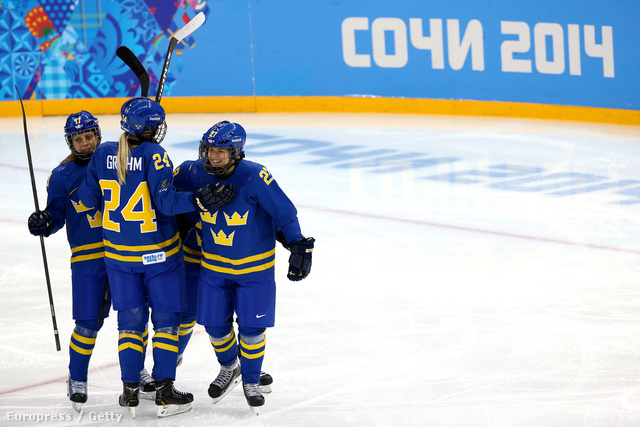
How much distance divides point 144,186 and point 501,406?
158 cm

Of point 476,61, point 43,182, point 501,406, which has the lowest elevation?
point 501,406

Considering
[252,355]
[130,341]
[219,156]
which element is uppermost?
[219,156]

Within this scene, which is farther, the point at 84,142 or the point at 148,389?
the point at 148,389

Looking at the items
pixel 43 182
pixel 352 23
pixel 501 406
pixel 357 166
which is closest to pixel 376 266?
pixel 501 406

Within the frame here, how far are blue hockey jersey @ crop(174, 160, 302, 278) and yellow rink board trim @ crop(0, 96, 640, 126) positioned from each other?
7.49m

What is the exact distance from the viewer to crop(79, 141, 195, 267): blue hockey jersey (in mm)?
3250

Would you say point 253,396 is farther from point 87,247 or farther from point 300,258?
point 87,247

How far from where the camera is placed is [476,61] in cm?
1064

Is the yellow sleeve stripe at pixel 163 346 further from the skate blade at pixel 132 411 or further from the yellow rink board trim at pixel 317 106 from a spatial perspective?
A: the yellow rink board trim at pixel 317 106

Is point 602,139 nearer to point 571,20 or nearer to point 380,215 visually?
point 571,20

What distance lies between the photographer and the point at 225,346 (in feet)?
11.7

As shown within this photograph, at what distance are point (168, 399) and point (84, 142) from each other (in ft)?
→ 3.35

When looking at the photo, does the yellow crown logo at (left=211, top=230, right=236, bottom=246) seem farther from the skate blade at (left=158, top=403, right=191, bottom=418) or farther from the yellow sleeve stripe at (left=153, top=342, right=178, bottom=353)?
the skate blade at (left=158, top=403, right=191, bottom=418)

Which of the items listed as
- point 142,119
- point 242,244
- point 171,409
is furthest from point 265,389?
point 142,119
